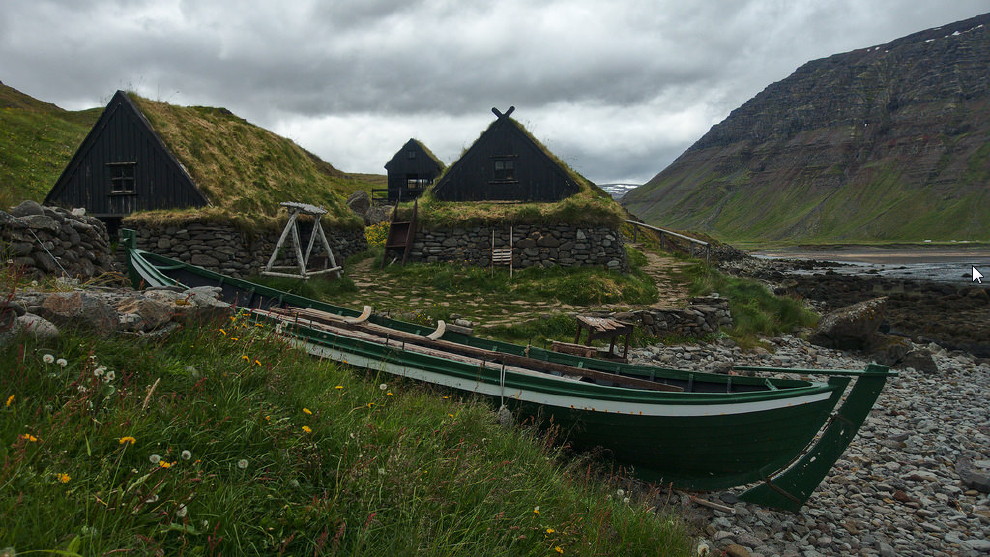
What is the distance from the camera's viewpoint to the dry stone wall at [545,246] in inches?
803

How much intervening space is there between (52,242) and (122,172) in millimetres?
10624

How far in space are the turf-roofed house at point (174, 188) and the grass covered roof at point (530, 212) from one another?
19.0ft

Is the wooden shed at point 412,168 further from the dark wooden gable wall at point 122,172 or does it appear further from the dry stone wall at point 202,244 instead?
the dry stone wall at point 202,244

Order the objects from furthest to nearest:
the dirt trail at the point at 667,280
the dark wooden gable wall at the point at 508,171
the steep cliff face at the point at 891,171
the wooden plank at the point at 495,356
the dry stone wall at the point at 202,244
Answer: the steep cliff face at the point at 891,171
the dark wooden gable wall at the point at 508,171
the dirt trail at the point at 667,280
the dry stone wall at the point at 202,244
the wooden plank at the point at 495,356

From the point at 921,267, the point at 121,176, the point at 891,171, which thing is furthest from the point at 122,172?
the point at 891,171

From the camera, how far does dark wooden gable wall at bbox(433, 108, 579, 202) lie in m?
22.9

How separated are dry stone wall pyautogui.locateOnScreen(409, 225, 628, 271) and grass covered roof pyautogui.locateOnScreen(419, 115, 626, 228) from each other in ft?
0.99

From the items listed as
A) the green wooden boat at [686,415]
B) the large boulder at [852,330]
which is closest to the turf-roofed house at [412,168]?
the large boulder at [852,330]

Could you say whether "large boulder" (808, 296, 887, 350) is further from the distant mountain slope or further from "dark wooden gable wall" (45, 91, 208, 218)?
the distant mountain slope

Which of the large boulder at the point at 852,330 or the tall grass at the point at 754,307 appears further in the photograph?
the tall grass at the point at 754,307

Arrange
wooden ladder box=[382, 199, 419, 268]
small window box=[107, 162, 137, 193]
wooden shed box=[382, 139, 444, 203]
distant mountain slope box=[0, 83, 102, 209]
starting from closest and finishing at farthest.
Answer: small window box=[107, 162, 137, 193] < wooden ladder box=[382, 199, 419, 268] < distant mountain slope box=[0, 83, 102, 209] < wooden shed box=[382, 139, 444, 203]

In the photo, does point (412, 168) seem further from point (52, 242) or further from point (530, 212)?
point (52, 242)

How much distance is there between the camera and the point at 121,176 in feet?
59.5

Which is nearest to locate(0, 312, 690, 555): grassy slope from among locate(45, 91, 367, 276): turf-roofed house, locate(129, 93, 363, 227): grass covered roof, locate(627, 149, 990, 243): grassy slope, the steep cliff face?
locate(45, 91, 367, 276): turf-roofed house
